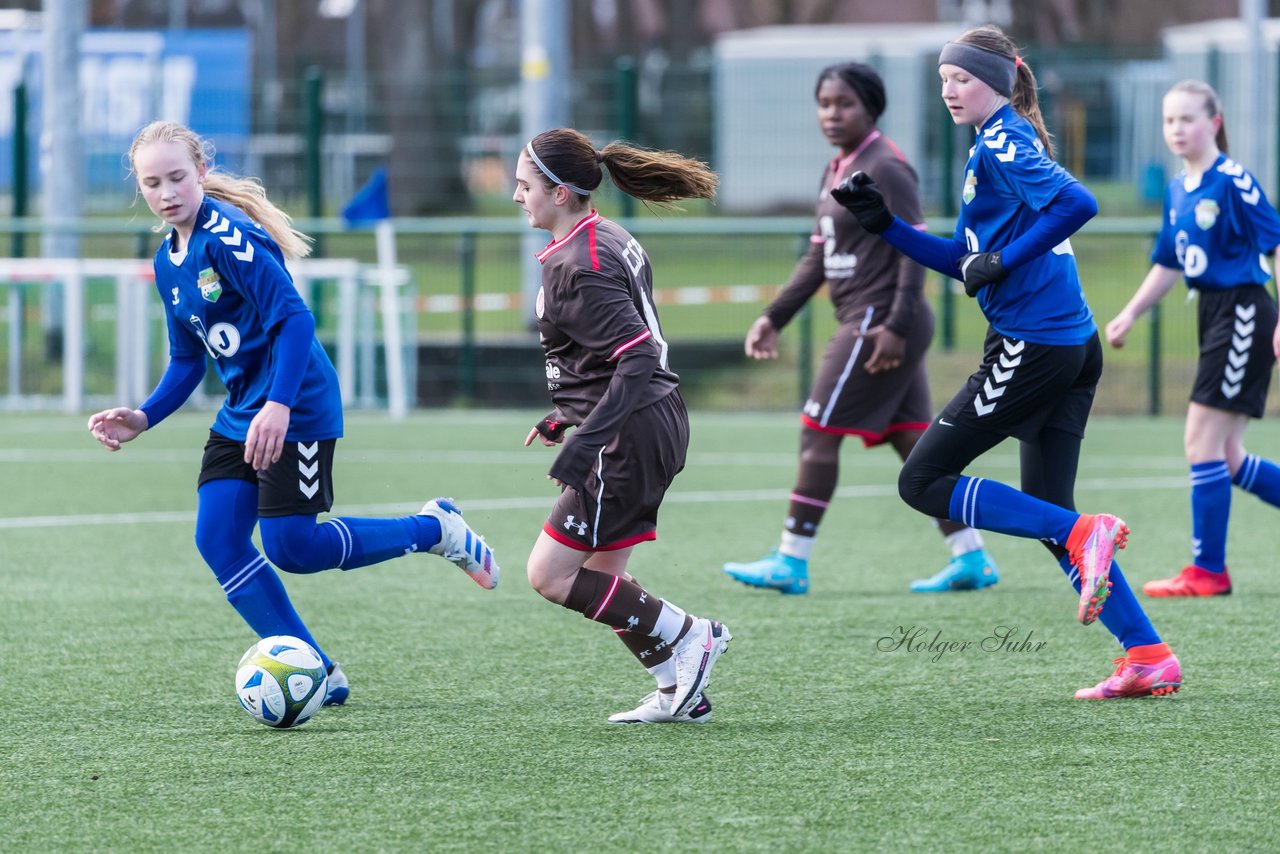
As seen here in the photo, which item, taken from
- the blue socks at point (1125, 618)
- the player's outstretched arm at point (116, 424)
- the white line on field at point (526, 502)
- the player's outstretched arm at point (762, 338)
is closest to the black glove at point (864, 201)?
the blue socks at point (1125, 618)

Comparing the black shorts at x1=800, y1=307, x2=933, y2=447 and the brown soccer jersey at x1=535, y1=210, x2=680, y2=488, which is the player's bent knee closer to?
the brown soccer jersey at x1=535, y1=210, x2=680, y2=488

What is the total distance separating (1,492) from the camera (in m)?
10.3

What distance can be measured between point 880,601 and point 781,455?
5303mm

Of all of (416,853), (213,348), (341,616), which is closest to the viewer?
(416,853)

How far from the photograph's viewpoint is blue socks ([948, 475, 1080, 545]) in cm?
507

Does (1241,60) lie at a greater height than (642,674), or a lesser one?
A: greater

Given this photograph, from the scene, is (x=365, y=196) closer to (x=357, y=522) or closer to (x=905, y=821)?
(x=357, y=522)

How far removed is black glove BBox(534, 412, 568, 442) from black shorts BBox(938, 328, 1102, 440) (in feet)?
3.68

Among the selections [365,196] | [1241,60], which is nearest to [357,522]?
[365,196]

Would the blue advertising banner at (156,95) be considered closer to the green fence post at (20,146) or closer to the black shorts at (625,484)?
the green fence post at (20,146)

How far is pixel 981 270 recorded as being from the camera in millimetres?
5078

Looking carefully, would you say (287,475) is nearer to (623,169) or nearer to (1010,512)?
(623,169)

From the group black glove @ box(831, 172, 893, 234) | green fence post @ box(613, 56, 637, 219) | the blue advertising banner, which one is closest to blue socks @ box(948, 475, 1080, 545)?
black glove @ box(831, 172, 893, 234)

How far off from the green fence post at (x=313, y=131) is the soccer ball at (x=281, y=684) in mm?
12820
